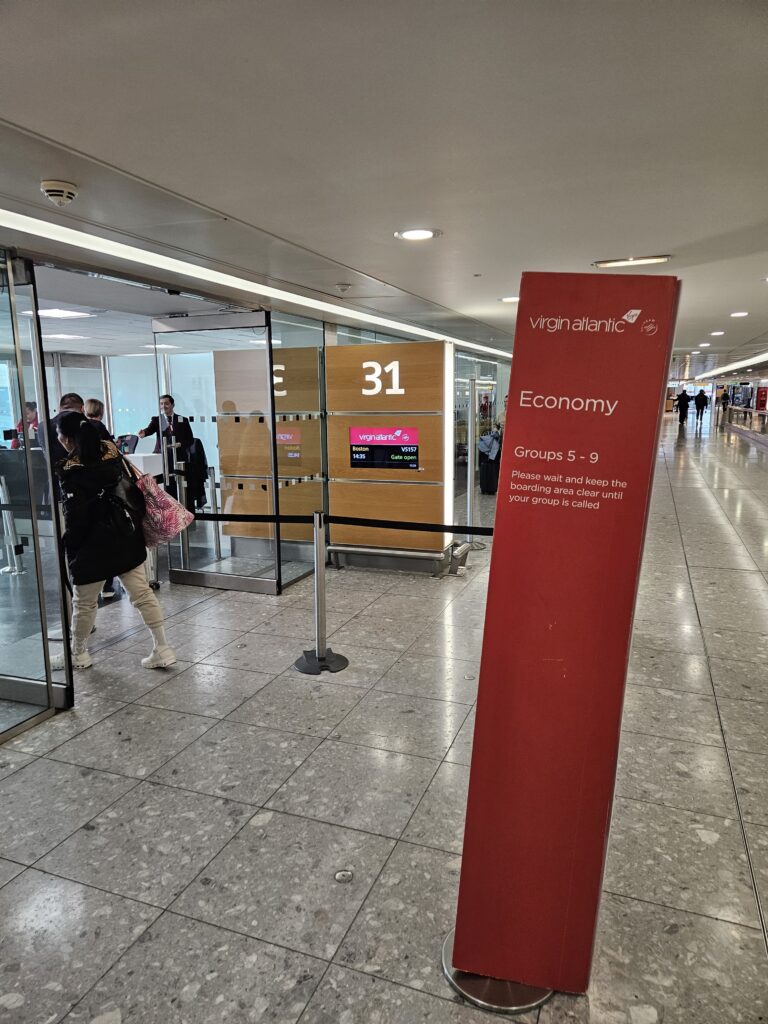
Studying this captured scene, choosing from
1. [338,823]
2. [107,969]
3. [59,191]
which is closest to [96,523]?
[59,191]

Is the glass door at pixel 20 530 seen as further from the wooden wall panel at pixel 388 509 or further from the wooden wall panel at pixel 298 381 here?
the wooden wall panel at pixel 388 509

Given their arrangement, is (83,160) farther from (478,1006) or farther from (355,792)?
(478,1006)

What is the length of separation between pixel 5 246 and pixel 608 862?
4465mm

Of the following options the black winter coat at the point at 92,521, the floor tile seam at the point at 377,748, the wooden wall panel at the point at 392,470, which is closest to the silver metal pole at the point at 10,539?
the black winter coat at the point at 92,521

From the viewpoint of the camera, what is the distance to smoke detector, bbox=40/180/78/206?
2838 millimetres

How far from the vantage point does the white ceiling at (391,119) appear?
1.71 meters

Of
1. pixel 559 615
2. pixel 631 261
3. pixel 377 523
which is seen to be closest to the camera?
pixel 559 615

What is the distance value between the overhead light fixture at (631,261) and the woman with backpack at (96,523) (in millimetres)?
3911

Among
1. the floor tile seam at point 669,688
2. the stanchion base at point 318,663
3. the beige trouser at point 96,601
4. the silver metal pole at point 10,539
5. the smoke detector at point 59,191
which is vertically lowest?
the stanchion base at point 318,663

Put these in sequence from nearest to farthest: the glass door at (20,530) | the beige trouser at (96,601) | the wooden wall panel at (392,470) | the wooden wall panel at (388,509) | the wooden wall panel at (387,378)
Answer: the glass door at (20,530), the beige trouser at (96,601), the wooden wall panel at (387,378), the wooden wall panel at (392,470), the wooden wall panel at (388,509)

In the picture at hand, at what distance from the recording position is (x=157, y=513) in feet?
15.5

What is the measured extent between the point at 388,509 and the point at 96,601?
348 cm

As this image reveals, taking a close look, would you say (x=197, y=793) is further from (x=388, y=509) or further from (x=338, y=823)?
(x=388, y=509)

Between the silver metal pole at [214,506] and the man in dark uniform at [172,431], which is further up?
the man in dark uniform at [172,431]
